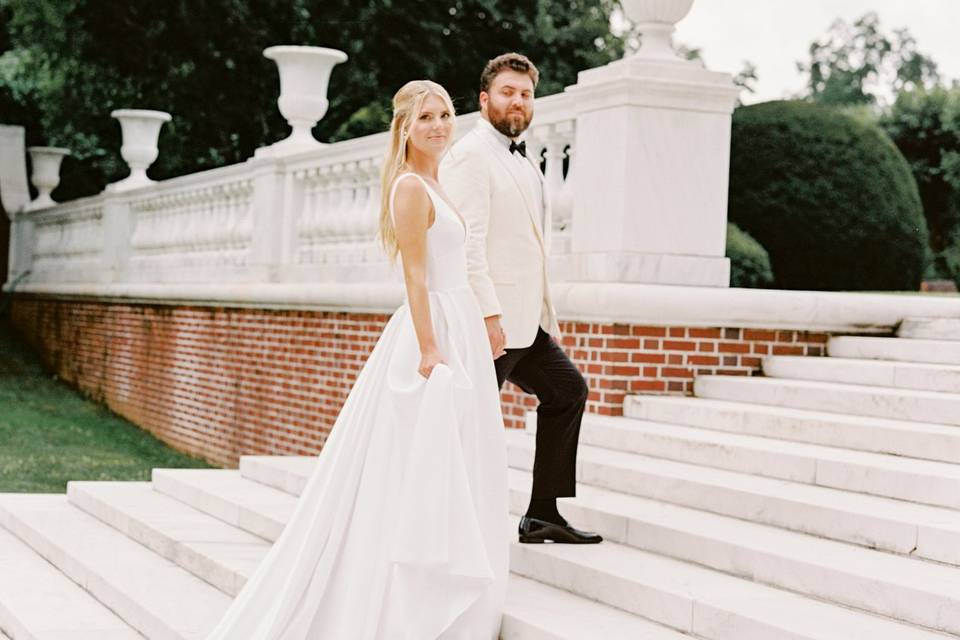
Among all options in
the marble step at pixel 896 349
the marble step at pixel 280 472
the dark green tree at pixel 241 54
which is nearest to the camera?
the marble step at pixel 896 349

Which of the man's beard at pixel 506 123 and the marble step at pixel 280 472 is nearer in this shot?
the man's beard at pixel 506 123

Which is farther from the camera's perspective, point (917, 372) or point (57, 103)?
point (57, 103)

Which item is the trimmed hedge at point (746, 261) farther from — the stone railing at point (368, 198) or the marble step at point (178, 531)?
the marble step at point (178, 531)

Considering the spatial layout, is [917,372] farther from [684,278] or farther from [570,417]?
[570,417]

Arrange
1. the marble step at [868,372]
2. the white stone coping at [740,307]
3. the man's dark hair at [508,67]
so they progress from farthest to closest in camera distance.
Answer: the white stone coping at [740,307]
the marble step at [868,372]
the man's dark hair at [508,67]

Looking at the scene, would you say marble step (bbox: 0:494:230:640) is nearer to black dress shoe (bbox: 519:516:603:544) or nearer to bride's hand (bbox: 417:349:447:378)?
black dress shoe (bbox: 519:516:603:544)

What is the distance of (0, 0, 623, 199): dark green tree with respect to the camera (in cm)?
1923

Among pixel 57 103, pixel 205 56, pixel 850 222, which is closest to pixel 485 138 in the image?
pixel 850 222

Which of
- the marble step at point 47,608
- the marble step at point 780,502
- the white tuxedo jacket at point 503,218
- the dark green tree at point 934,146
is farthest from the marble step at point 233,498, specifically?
the dark green tree at point 934,146

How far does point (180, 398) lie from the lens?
48.1 ft

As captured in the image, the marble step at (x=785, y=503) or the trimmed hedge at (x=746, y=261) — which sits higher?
the trimmed hedge at (x=746, y=261)

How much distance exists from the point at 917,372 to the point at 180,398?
8863 mm

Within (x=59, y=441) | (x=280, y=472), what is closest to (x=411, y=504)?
(x=280, y=472)

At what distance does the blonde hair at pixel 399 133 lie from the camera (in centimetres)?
520
